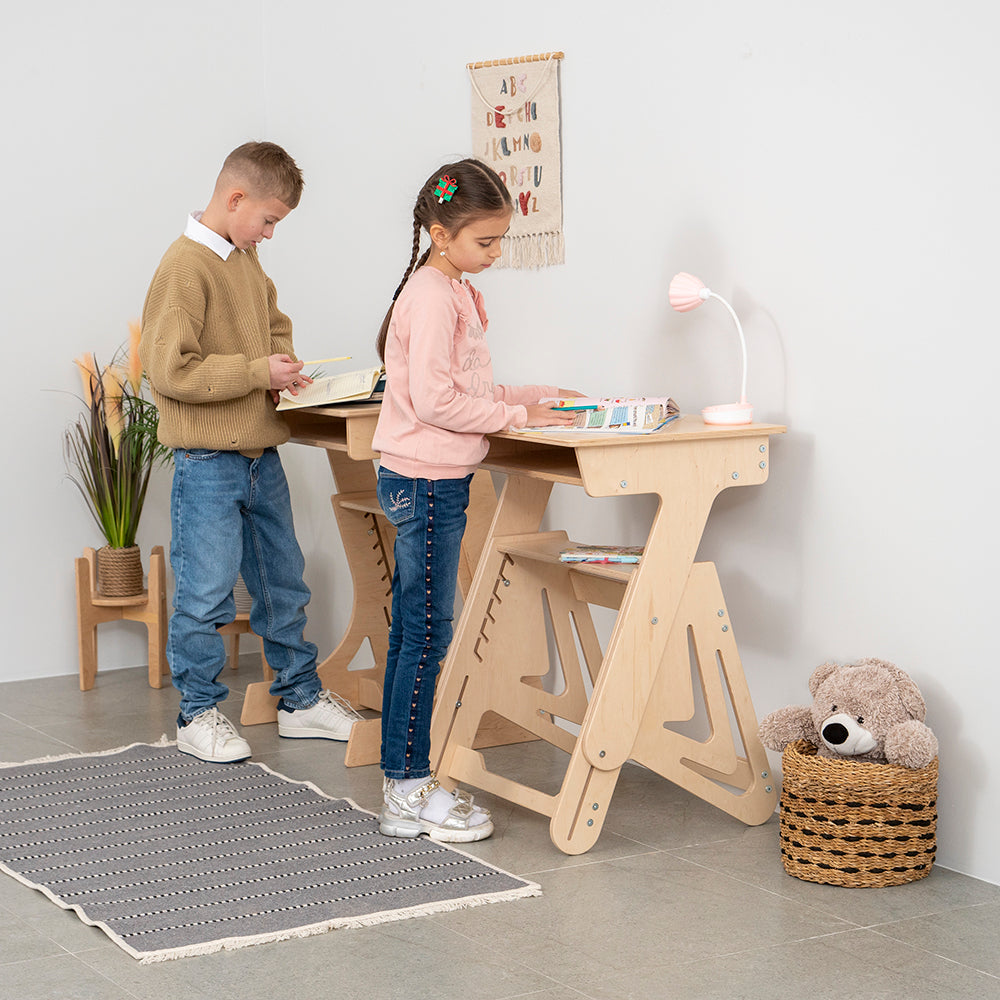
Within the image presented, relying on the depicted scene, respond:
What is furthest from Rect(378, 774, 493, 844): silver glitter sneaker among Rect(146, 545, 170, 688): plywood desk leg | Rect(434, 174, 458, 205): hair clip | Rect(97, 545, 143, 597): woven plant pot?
Rect(97, 545, 143, 597): woven plant pot

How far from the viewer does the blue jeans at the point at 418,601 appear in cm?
250

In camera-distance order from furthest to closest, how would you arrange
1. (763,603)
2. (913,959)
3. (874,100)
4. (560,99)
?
(560,99) → (763,603) → (874,100) → (913,959)

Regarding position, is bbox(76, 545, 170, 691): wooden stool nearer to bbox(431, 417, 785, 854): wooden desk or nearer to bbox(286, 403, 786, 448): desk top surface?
bbox(431, 417, 785, 854): wooden desk

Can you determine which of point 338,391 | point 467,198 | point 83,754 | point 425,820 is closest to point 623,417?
point 467,198

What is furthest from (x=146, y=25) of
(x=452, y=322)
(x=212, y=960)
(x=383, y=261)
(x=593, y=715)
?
(x=212, y=960)

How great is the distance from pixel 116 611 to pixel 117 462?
418 millimetres

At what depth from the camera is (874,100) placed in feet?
7.88

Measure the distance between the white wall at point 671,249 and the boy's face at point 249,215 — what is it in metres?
0.60

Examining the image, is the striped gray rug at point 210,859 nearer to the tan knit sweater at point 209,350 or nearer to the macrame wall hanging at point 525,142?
the tan knit sweater at point 209,350

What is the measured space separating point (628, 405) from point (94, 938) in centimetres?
123

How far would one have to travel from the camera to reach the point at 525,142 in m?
3.21

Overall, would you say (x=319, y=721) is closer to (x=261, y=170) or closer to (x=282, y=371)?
(x=282, y=371)

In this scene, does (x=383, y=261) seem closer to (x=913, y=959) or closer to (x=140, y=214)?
(x=140, y=214)

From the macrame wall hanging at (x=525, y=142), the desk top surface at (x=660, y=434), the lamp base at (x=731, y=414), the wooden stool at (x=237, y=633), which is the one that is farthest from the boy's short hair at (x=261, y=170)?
the wooden stool at (x=237, y=633)
